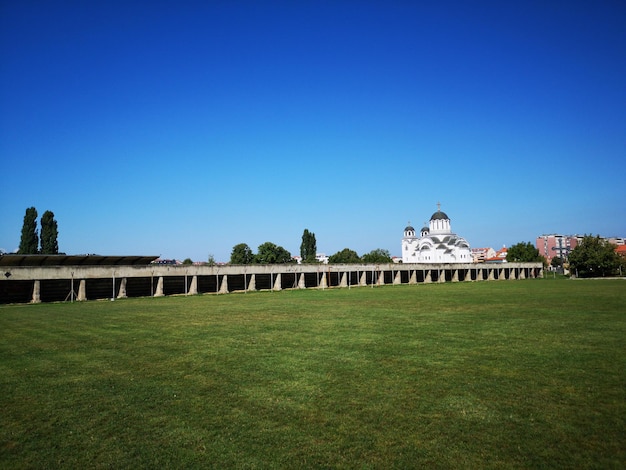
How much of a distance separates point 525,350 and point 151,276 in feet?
123

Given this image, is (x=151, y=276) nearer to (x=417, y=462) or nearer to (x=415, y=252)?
(x=417, y=462)

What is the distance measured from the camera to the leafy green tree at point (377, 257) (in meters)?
128

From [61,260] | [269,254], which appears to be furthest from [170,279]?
[269,254]

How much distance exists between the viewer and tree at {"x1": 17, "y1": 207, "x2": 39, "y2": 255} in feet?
235

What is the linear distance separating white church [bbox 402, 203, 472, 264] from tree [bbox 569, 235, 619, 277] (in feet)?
135

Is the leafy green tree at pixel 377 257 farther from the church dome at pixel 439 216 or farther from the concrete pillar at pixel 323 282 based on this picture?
the concrete pillar at pixel 323 282

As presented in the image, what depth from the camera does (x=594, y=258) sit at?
78812 millimetres

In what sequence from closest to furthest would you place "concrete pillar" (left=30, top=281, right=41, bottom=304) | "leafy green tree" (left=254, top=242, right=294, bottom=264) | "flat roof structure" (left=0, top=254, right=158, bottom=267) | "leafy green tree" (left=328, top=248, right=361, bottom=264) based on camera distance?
"concrete pillar" (left=30, top=281, right=41, bottom=304) → "flat roof structure" (left=0, top=254, right=158, bottom=267) → "leafy green tree" (left=254, top=242, right=294, bottom=264) → "leafy green tree" (left=328, top=248, right=361, bottom=264)

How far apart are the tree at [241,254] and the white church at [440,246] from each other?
4901 cm

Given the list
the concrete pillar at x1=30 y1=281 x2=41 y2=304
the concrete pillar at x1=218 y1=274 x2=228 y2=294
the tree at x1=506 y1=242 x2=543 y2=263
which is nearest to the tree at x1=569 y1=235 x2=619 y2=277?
the tree at x1=506 y1=242 x2=543 y2=263

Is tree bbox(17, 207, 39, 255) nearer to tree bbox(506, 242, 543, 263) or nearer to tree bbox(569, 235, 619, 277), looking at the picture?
tree bbox(569, 235, 619, 277)

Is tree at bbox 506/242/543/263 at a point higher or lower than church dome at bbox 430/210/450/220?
lower

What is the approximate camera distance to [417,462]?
5.59 m

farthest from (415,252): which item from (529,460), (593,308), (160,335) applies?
(529,460)
